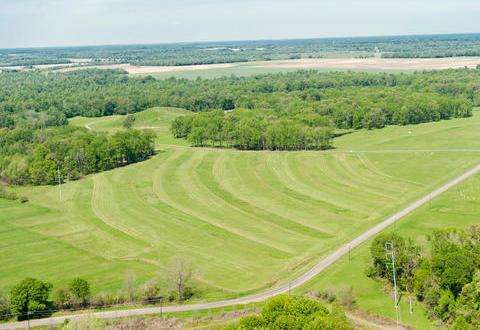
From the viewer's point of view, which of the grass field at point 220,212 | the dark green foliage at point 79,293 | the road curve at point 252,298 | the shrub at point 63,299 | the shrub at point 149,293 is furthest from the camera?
the grass field at point 220,212

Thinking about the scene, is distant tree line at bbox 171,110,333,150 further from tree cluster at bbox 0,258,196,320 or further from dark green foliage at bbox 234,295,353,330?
dark green foliage at bbox 234,295,353,330

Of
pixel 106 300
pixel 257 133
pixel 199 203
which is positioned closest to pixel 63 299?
pixel 106 300

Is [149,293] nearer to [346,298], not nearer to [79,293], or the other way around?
[79,293]

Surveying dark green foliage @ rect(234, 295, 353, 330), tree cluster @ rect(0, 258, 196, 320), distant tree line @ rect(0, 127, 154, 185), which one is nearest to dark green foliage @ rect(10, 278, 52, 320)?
tree cluster @ rect(0, 258, 196, 320)

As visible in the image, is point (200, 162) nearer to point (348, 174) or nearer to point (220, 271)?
point (348, 174)

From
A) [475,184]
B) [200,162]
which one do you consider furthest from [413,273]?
[200,162]

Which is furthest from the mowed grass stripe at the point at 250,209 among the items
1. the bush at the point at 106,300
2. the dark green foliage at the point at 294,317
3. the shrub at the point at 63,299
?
the dark green foliage at the point at 294,317

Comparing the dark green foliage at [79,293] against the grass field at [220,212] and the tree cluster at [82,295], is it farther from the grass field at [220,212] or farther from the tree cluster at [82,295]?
the grass field at [220,212]
